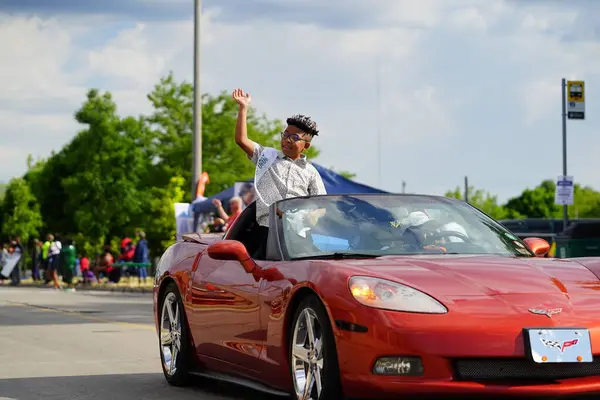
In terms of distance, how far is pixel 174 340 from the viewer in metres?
8.91

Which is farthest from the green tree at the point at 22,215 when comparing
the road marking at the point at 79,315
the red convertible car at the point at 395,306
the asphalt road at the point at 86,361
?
the red convertible car at the point at 395,306

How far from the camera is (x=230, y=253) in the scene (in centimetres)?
727

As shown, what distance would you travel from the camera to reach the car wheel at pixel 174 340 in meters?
8.66

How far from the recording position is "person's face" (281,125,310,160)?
884 centimetres

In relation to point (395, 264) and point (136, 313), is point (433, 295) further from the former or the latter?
point (136, 313)

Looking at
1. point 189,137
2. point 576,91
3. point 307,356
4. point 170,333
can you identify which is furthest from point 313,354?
point 189,137

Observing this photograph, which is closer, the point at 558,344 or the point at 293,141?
the point at 558,344

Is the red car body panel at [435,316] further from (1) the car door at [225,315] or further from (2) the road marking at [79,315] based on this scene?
(2) the road marking at [79,315]

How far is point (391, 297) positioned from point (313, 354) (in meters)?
0.59

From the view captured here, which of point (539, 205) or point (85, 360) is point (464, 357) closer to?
point (85, 360)

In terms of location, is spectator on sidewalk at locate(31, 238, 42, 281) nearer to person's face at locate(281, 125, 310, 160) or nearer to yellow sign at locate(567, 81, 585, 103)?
yellow sign at locate(567, 81, 585, 103)

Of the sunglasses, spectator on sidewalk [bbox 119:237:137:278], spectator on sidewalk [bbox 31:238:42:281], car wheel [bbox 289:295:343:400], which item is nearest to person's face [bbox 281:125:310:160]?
the sunglasses

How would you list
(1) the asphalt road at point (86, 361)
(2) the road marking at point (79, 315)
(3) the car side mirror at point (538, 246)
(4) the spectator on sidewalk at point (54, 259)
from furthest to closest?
1. (4) the spectator on sidewalk at point (54, 259)
2. (2) the road marking at point (79, 315)
3. (1) the asphalt road at point (86, 361)
4. (3) the car side mirror at point (538, 246)

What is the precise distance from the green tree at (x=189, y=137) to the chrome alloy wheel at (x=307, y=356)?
6609cm
